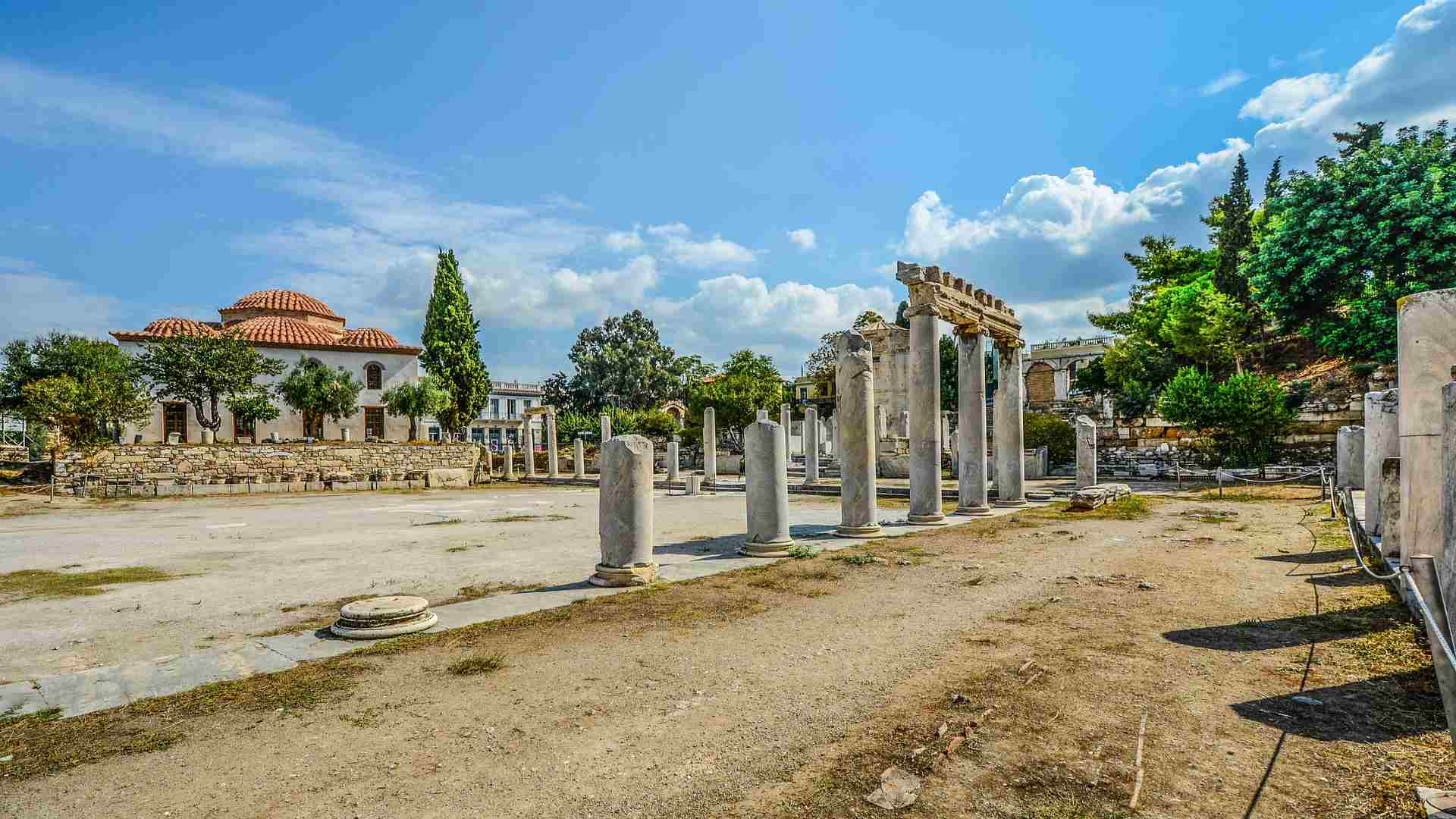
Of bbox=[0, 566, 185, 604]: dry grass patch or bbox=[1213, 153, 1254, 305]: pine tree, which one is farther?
bbox=[1213, 153, 1254, 305]: pine tree

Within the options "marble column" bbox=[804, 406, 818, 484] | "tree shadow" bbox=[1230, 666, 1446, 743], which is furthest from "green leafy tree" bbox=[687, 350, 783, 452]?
"tree shadow" bbox=[1230, 666, 1446, 743]

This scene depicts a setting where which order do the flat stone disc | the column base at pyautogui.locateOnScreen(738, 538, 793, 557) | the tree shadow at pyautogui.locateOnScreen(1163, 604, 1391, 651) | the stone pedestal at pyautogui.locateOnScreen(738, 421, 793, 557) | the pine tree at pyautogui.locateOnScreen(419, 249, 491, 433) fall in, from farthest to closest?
the pine tree at pyautogui.locateOnScreen(419, 249, 491, 433), the stone pedestal at pyautogui.locateOnScreen(738, 421, 793, 557), the column base at pyautogui.locateOnScreen(738, 538, 793, 557), the flat stone disc, the tree shadow at pyautogui.locateOnScreen(1163, 604, 1391, 651)

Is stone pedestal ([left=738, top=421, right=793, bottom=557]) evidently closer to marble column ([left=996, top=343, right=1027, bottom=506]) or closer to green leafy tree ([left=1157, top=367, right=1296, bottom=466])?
marble column ([left=996, top=343, right=1027, bottom=506])

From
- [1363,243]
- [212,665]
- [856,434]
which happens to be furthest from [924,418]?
[1363,243]

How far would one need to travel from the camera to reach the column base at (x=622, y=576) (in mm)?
7605

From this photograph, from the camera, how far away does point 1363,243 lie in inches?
978

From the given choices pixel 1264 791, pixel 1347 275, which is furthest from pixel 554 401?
pixel 1264 791

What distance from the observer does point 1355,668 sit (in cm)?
467

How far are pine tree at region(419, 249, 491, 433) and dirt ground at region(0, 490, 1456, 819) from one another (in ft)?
128

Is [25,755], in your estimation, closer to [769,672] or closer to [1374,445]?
[769,672]

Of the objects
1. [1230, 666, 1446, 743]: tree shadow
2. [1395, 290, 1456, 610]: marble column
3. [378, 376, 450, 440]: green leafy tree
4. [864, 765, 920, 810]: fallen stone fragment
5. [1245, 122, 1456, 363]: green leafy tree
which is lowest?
[1230, 666, 1446, 743]: tree shadow

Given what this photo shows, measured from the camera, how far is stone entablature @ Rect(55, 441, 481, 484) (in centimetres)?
2611

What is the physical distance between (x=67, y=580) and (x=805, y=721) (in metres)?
9.50

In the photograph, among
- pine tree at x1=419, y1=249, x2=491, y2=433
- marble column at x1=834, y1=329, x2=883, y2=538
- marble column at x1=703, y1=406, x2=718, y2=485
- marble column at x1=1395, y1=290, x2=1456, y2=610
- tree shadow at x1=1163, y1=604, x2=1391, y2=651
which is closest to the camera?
tree shadow at x1=1163, y1=604, x2=1391, y2=651
